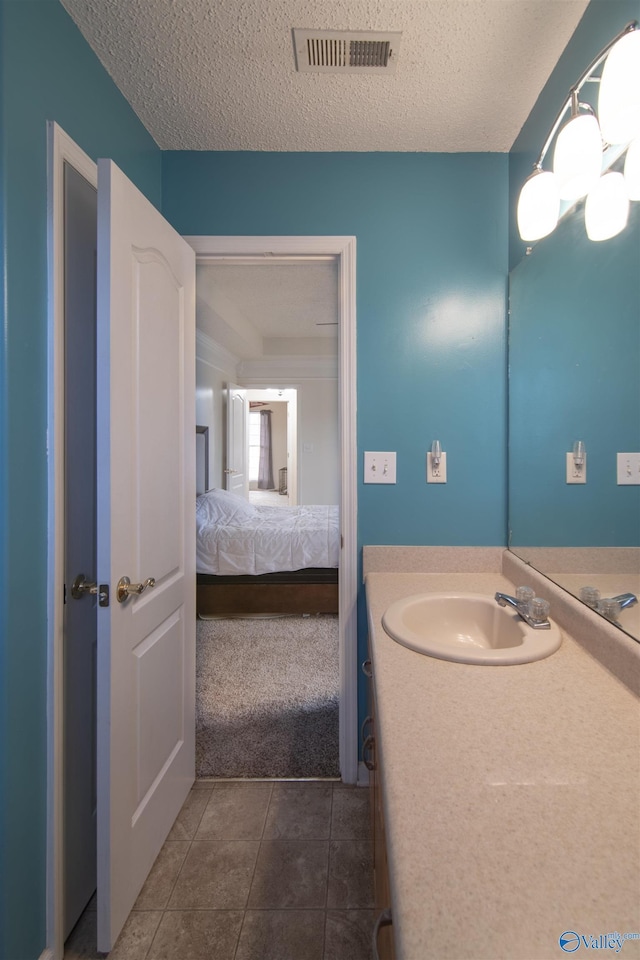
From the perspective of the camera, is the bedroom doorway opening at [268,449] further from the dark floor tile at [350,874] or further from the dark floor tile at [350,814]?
the dark floor tile at [350,874]

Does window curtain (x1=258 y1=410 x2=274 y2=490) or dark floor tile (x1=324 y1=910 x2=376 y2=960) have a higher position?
window curtain (x1=258 y1=410 x2=274 y2=490)

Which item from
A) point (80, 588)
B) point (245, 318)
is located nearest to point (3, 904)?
point (80, 588)

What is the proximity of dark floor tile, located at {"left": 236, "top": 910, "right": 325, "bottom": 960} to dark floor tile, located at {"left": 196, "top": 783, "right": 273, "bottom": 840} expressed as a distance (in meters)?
0.29

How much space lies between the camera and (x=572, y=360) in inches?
47.6

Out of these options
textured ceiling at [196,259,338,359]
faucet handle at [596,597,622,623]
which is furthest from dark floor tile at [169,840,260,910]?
textured ceiling at [196,259,338,359]

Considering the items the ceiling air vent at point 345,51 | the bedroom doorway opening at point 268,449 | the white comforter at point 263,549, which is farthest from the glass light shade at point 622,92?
the bedroom doorway opening at point 268,449

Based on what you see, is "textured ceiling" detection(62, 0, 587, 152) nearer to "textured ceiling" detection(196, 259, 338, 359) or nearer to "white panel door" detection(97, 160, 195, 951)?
"white panel door" detection(97, 160, 195, 951)

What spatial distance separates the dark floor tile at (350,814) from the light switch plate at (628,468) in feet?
4.79

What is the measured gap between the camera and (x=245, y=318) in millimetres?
4570

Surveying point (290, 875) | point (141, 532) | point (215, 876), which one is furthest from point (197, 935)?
Answer: point (141, 532)

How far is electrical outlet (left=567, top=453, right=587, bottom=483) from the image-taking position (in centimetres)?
115

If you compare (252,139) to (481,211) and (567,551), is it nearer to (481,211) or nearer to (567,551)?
(481,211)

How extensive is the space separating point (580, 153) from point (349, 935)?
Answer: 2105 millimetres

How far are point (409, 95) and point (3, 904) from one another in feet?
8.00
